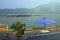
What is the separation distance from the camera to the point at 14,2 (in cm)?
905

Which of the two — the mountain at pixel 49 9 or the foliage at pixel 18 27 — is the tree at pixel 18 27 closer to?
the foliage at pixel 18 27

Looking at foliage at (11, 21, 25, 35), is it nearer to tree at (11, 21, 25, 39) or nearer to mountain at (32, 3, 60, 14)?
tree at (11, 21, 25, 39)

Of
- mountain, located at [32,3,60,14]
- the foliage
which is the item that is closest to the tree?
the foliage

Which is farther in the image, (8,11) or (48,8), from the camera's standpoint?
(48,8)

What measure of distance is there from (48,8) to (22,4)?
6.92ft

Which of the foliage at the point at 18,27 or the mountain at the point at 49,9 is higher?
the mountain at the point at 49,9

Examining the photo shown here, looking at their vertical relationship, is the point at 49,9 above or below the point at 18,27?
above

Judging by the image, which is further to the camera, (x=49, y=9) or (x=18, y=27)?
(x=49, y=9)

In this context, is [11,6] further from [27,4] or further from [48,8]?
[48,8]

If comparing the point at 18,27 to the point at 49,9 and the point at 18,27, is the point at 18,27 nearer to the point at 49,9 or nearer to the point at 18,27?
the point at 18,27

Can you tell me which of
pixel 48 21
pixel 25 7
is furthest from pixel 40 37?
pixel 25 7

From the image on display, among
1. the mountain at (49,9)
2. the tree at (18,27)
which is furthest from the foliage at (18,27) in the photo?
the mountain at (49,9)

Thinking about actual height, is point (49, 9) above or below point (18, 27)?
above

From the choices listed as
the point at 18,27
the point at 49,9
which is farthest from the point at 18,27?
the point at 49,9
